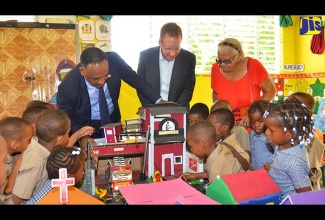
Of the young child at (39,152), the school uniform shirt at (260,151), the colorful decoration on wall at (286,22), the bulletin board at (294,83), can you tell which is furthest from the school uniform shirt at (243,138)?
the colorful decoration on wall at (286,22)

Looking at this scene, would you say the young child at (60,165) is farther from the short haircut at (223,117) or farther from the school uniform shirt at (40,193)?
the short haircut at (223,117)

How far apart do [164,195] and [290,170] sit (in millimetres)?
794

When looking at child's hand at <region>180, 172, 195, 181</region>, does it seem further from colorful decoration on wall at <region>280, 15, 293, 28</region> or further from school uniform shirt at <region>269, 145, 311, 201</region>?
colorful decoration on wall at <region>280, 15, 293, 28</region>

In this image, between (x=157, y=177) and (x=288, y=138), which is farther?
(x=157, y=177)

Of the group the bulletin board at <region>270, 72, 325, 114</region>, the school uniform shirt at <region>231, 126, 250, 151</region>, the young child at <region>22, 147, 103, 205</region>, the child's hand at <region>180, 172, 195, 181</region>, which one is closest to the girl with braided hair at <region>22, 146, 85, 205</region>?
the young child at <region>22, 147, 103, 205</region>

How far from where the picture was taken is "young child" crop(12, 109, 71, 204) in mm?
1918

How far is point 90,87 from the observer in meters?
2.82

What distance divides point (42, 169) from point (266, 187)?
4.01 ft

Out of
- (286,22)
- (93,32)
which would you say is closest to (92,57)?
(93,32)

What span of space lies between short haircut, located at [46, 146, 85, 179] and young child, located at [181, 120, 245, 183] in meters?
0.72

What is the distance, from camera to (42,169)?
2.03 metres

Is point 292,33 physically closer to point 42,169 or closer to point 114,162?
point 114,162

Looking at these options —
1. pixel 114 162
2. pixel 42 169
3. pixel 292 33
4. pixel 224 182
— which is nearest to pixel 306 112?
pixel 224 182

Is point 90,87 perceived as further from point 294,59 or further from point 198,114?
point 294,59
